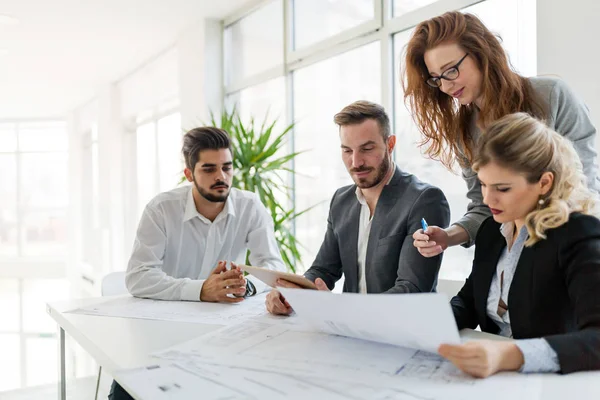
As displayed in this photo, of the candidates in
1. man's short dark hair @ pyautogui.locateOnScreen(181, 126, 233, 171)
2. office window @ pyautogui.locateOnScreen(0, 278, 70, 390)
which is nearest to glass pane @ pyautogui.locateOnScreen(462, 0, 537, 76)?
man's short dark hair @ pyautogui.locateOnScreen(181, 126, 233, 171)

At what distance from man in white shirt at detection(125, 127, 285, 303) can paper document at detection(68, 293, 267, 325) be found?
0.96ft

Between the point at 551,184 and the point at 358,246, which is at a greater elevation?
the point at 551,184

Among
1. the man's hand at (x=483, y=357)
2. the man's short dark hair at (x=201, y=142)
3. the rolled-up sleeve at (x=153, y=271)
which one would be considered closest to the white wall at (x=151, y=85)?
the man's short dark hair at (x=201, y=142)

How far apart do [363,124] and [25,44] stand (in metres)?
5.51

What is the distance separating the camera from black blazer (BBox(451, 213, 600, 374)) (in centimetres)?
102

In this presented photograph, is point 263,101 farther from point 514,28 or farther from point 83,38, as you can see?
point 514,28

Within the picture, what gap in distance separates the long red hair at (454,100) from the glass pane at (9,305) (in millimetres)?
10932

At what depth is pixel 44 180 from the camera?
11484 millimetres

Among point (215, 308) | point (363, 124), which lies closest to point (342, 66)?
point (363, 124)

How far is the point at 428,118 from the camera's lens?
1876mm

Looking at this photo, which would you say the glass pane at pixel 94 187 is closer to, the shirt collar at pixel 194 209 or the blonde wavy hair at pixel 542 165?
the shirt collar at pixel 194 209

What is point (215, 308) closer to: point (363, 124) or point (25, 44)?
point (363, 124)

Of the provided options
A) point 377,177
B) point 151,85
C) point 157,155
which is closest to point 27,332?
point 157,155

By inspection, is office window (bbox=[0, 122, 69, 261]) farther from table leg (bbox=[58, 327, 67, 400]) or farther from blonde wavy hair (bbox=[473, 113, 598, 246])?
blonde wavy hair (bbox=[473, 113, 598, 246])
